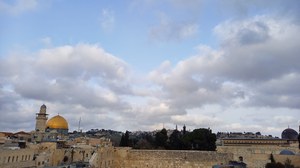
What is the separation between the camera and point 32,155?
830 inches

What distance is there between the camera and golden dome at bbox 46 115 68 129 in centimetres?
3791

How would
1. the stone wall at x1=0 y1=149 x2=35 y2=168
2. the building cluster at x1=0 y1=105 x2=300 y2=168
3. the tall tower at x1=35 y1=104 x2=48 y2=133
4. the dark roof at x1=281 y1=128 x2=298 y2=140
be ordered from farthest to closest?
the dark roof at x1=281 y1=128 x2=298 y2=140 < the tall tower at x1=35 y1=104 x2=48 y2=133 < the building cluster at x1=0 y1=105 x2=300 y2=168 < the stone wall at x1=0 y1=149 x2=35 y2=168

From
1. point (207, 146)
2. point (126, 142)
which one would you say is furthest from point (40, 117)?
point (207, 146)

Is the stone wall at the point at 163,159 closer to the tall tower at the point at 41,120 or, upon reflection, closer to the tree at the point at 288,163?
the tree at the point at 288,163

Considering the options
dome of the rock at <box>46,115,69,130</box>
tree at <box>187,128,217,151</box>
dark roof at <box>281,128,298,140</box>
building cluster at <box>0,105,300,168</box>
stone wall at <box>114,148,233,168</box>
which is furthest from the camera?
dark roof at <box>281,128,298,140</box>

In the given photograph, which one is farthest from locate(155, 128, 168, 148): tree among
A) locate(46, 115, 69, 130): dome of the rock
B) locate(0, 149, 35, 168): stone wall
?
locate(0, 149, 35, 168): stone wall

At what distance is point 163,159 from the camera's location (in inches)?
1148

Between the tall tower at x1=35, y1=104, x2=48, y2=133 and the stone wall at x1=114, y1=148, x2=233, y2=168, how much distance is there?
10.6 m

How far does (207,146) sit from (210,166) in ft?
25.4

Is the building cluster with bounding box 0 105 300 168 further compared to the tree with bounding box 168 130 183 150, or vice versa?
the tree with bounding box 168 130 183 150

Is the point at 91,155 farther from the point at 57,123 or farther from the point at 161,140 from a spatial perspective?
the point at 161,140

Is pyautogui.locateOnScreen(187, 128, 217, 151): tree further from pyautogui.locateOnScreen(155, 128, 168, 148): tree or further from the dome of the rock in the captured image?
the dome of the rock

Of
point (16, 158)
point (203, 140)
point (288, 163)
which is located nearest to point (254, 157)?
point (288, 163)

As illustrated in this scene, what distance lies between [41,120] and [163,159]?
14.5m
